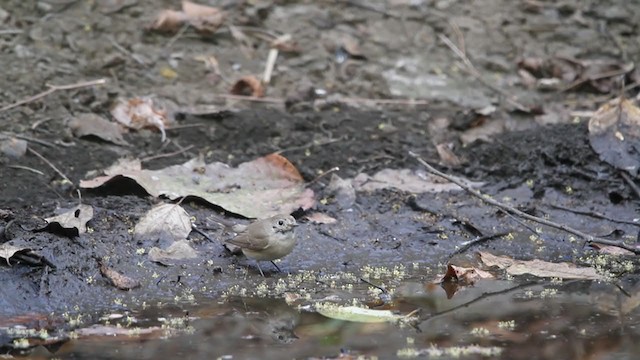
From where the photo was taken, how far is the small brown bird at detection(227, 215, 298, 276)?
5477 millimetres

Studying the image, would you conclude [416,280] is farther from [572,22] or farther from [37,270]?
[572,22]

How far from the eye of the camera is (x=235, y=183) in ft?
21.7

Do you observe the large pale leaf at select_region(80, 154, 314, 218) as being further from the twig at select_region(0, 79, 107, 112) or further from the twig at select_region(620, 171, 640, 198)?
the twig at select_region(620, 171, 640, 198)

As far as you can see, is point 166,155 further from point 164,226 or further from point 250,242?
point 250,242

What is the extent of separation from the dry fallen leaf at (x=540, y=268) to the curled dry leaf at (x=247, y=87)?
263cm

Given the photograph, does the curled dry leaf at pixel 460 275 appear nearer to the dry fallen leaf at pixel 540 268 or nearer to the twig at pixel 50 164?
the dry fallen leaf at pixel 540 268

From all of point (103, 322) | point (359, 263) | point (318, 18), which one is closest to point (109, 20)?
point (318, 18)

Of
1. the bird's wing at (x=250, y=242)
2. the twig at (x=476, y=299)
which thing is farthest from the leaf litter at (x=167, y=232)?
the twig at (x=476, y=299)

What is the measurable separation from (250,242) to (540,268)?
1593 millimetres

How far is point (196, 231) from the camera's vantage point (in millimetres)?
5980

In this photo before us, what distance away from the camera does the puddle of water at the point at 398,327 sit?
428 cm

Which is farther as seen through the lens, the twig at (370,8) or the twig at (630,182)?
the twig at (370,8)

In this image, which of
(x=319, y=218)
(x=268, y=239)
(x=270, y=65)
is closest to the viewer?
(x=268, y=239)

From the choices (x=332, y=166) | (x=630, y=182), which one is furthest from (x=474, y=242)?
(x=332, y=166)
